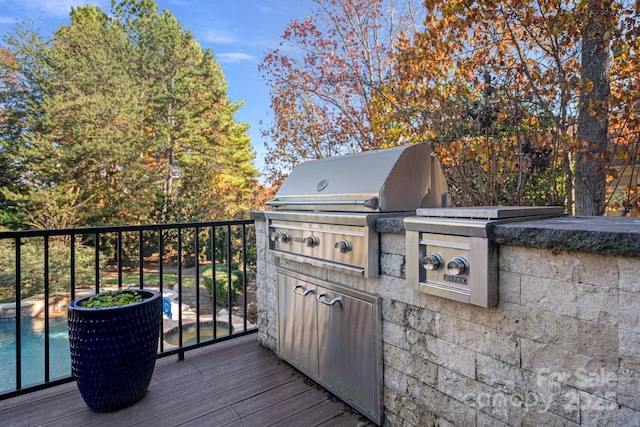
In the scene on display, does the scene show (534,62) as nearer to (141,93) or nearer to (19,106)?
(141,93)

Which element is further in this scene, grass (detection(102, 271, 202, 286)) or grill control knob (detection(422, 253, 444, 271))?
grass (detection(102, 271, 202, 286))

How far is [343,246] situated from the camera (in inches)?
77.5

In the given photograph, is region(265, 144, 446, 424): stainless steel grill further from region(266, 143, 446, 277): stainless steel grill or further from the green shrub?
the green shrub

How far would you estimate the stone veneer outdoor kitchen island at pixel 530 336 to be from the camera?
3.41ft

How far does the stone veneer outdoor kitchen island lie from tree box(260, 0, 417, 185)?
4599 millimetres

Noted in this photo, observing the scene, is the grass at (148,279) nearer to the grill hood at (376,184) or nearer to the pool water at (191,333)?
the pool water at (191,333)

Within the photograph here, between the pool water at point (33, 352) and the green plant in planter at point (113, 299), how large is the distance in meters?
5.89

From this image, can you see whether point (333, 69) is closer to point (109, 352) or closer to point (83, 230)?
point (83, 230)

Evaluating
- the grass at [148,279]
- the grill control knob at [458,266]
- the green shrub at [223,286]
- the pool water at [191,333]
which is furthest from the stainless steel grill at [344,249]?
the grass at [148,279]

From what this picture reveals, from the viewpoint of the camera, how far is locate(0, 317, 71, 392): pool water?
7180 mm

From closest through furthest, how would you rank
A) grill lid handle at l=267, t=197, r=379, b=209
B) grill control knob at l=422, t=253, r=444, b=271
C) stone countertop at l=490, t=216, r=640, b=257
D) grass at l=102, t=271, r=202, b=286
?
1. stone countertop at l=490, t=216, r=640, b=257
2. grill control knob at l=422, t=253, r=444, b=271
3. grill lid handle at l=267, t=197, r=379, b=209
4. grass at l=102, t=271, r=202, b=286

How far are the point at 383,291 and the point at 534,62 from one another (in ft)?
8.59

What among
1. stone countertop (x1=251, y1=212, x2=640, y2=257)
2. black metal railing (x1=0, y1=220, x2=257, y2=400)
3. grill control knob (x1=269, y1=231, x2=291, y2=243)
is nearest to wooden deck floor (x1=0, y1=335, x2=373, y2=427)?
black metal railing (x1=0, y1=220, x2=257, y2=400)

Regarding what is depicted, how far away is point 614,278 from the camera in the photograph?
1044 millimetres
